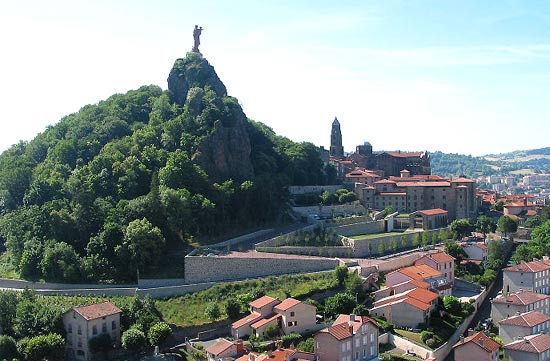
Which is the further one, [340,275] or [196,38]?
[196,38]

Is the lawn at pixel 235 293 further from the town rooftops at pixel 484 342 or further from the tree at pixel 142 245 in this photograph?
the town rooftops at pixel 484 342

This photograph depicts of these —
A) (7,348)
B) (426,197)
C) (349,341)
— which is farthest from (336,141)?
(7,348)

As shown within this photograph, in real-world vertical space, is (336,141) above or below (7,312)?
above

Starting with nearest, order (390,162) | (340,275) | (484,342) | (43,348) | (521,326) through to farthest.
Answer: (484,342) → (43,348) → (521,326) → (340,275) → (390,162)

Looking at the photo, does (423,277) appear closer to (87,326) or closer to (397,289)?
(397,289)

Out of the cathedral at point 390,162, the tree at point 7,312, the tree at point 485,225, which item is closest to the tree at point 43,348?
the tree at point 7,312

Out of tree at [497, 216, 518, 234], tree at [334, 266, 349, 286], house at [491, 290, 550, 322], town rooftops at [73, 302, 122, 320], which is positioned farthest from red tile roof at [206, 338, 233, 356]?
tree at [497, 216, 518, 234]
